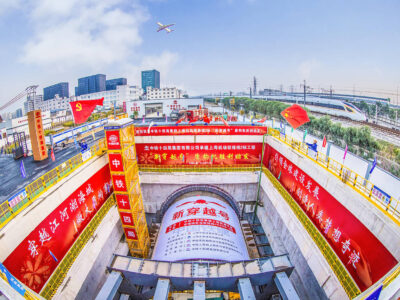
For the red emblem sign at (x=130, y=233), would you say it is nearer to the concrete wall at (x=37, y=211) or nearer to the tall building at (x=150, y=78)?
the concrete wall at (x=37, y=211)

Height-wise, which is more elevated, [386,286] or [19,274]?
[386,286]

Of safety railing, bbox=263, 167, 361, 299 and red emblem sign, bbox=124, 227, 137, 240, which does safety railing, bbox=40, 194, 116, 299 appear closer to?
red emblem sign, bbox=124, 227, 137, 240

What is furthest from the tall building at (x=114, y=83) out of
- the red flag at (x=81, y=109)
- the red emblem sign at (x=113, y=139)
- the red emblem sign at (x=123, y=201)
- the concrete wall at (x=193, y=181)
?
the red emblem sign at (x=123, y=201)

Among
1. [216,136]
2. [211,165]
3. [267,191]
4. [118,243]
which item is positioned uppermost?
[216,136]

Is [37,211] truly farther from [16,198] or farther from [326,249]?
[326,249]

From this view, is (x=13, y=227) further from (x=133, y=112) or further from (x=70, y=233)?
(x=133, y=112)

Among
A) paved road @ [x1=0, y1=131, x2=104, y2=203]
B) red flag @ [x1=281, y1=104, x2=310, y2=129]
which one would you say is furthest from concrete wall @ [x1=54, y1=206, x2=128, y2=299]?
red flag @ [x1=281, y1=104, x2=310, y2=129]

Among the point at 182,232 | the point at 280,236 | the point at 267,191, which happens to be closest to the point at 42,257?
the point at 182,232
